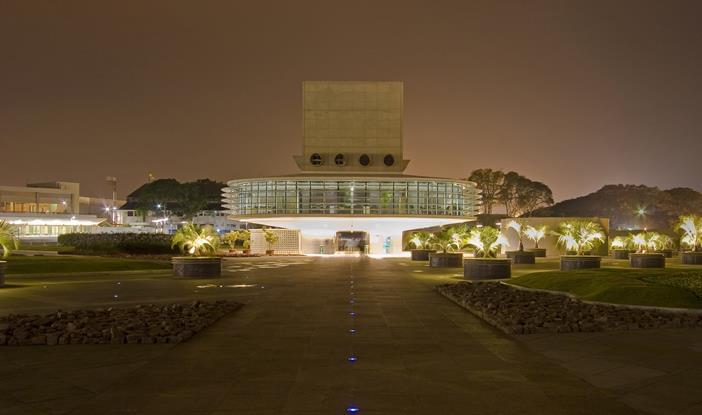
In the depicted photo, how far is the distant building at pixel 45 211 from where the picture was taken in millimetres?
110062

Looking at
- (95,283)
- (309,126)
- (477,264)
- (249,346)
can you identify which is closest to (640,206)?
(309,126)

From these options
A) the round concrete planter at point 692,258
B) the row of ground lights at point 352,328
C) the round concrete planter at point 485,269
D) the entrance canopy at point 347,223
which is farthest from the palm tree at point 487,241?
the entrance canopy at point 347,223

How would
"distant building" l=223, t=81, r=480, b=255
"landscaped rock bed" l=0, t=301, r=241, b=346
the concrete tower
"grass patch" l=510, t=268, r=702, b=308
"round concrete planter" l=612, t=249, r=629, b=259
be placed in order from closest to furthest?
1. "landscaped rock bed" l=0, t=301, r=241, b=346
2. "grass patch" l=510, t=268, r=702, b=308
3. "round concrete planter" l=612, t=249, r=629, b=259
4. "distant building" l=223, t=81, r=480, b=255
5. the concrete tower

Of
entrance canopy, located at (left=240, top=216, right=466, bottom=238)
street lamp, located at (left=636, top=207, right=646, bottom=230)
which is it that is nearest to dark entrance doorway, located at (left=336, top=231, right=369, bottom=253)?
entrance canopy, located at (left=240, top=216, right=466, bottom=238)

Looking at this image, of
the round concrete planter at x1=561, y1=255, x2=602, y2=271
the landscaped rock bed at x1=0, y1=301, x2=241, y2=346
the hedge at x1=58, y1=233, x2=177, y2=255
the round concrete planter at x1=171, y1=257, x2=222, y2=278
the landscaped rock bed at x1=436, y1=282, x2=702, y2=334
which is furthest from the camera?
the hedge at x1=58, y1=233, x2=177, y2=255

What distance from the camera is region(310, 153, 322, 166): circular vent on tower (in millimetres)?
74812

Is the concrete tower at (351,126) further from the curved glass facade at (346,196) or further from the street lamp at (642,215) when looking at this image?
the street lamp at (642,215)

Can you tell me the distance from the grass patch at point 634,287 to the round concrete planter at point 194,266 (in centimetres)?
1574

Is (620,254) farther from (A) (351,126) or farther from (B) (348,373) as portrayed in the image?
(B) (348,373)

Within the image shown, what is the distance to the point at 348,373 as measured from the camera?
1003 centimetres

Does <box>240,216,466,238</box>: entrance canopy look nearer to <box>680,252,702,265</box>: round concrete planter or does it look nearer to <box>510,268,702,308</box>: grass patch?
<box>680,252,702,265</box>: round concrete planter

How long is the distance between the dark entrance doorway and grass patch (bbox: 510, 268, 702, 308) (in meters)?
52.1

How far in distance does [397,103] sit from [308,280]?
48854 millimetres

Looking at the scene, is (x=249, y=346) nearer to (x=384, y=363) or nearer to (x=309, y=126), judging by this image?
(x=384, y=363)
